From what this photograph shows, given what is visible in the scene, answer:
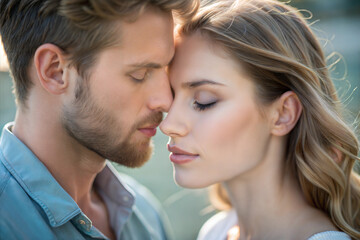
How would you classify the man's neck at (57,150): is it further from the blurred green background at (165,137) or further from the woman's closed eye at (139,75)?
the blurred green background at (165,137)

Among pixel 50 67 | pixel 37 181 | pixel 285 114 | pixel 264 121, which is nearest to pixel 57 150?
pixel 37 181

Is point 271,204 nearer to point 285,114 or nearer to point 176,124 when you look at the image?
point 285,114

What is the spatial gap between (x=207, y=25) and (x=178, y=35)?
0.25 meters

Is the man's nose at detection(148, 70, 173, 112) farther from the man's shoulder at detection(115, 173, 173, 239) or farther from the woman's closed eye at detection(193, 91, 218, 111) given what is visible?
the man's shoulder at detection(115, 173, 173, 239)

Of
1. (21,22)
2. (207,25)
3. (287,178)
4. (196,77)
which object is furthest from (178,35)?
(287,178)

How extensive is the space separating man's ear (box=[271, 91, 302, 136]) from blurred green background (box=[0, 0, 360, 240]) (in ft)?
1.17

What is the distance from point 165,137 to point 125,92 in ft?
19.2

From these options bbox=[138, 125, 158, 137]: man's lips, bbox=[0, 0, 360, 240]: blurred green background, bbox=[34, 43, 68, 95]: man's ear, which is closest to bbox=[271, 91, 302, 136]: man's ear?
bbox=[0, 0, 360, 240]: blurred green background

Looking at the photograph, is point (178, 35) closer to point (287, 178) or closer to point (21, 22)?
point (21, 22)

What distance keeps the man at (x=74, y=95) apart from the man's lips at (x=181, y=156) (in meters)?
0.27

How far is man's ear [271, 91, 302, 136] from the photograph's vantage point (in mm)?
2320

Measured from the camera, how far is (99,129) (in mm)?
2443

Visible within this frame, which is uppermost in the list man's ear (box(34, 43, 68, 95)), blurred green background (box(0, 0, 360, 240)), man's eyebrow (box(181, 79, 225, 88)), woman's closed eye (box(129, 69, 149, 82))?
man's ear (box(34, 43, 68, 95))

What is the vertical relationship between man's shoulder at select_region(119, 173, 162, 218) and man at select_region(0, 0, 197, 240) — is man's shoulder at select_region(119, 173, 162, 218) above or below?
below
